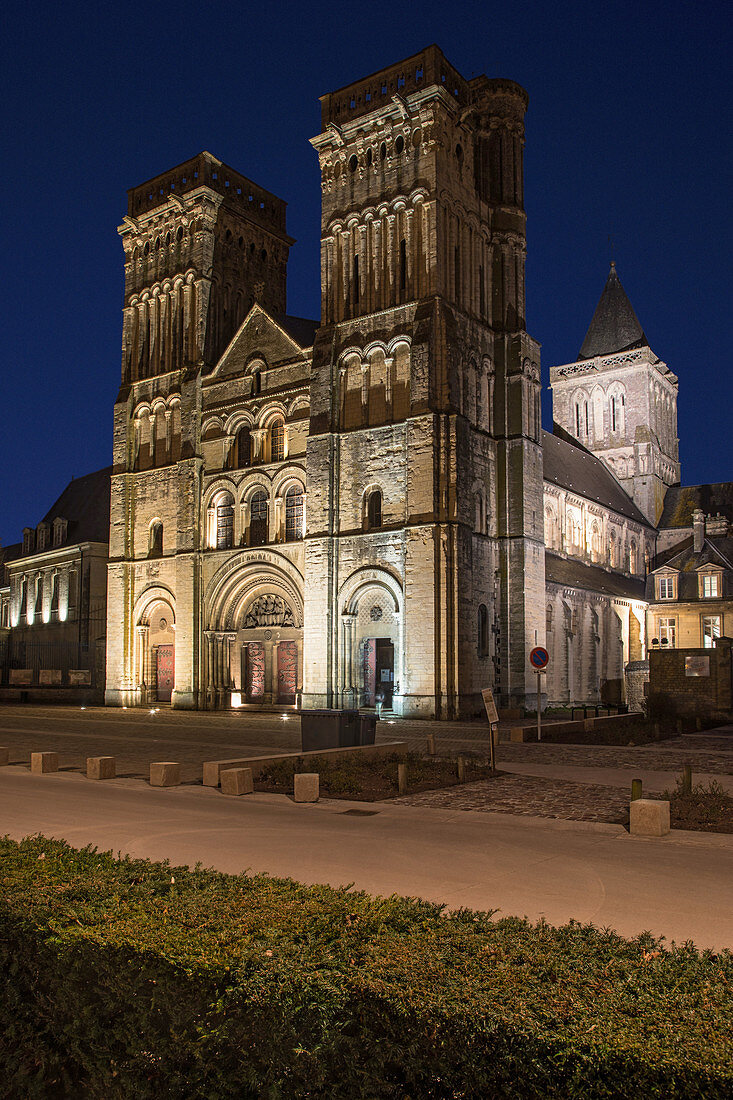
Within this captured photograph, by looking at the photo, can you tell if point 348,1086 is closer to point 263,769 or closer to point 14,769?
point 263,769

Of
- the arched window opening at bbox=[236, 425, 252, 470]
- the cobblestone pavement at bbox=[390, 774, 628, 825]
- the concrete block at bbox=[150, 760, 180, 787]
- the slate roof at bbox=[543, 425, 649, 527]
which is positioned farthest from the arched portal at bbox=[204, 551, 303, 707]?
the cobblestone pavement at bbox=[390, 774, 628, 825]

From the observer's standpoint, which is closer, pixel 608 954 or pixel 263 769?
pixel 608 954

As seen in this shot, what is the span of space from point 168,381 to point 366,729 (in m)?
30.0

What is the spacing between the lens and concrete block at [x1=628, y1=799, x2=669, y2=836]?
33.7ft

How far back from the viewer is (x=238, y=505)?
40.2 m

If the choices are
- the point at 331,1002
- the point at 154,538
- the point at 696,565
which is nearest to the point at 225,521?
the point at 154,538

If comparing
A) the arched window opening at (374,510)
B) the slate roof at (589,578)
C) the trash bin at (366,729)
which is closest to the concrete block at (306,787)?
the trash bin at (366,729)

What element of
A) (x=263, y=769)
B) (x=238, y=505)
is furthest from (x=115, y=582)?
(x=263, y=769)

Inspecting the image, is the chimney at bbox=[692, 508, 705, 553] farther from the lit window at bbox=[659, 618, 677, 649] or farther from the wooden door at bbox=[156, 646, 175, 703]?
the wooden door at bbox=[156, 646, 175, 703]

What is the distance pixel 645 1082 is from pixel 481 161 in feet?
134

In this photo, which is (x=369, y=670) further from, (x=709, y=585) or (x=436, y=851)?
(x=709, y=585)

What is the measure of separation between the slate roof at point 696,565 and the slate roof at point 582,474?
15.9 feet

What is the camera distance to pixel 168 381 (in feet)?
144

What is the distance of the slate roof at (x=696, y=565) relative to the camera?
5188 cm
